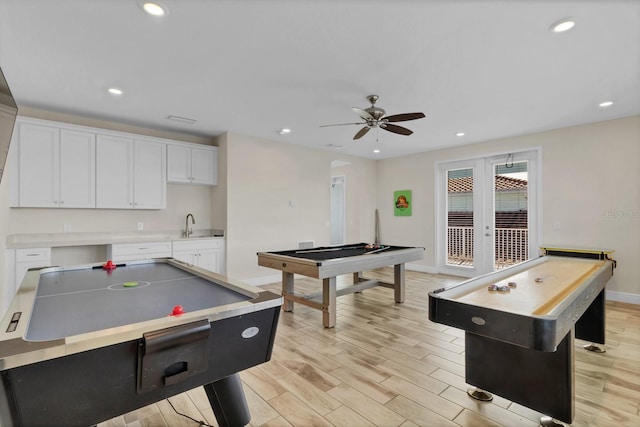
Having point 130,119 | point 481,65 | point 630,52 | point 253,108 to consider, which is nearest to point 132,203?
point 130,119

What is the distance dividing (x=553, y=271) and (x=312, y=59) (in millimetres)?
2705

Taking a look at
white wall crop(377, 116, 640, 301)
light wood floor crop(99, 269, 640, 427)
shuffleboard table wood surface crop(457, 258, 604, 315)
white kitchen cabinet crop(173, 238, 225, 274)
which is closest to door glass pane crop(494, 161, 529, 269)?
white wall crop(377, 116, 640, 301)

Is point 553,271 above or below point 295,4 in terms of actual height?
below

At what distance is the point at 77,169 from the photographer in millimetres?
3943

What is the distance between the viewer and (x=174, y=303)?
155 cm

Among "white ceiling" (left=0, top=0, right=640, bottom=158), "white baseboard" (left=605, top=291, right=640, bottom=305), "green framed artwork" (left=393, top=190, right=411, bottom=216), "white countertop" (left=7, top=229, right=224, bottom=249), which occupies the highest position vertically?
"white ceiling" (left=0, top=0, right=640, bottom=158)

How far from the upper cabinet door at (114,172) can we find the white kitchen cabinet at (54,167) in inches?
3.0

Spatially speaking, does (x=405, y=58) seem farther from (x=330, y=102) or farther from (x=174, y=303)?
(x=174, y=303)

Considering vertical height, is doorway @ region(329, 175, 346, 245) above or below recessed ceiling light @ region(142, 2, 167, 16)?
below

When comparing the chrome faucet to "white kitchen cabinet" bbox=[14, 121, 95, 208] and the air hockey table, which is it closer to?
"white kitchen cabinet" bbox=[14, 121, 95, 208]

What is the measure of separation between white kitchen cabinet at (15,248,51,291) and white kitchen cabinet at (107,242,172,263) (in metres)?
0.63

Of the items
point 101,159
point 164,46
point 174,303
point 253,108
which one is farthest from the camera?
point 101,159

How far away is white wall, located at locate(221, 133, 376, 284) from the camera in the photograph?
16.4 ft

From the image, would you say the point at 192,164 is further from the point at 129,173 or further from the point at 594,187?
the point at 594,187
